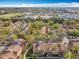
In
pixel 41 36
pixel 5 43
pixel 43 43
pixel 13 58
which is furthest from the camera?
pixel 41 36

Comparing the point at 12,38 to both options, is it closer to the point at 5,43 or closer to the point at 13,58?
the point at 5,43

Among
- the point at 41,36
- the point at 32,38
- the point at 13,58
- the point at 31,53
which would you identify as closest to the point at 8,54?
the point at 13,58

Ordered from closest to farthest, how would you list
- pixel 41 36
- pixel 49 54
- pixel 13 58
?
pixel 13 58
pixel 49 54
pixel 41 36

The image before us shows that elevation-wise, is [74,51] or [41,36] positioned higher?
[41,36]

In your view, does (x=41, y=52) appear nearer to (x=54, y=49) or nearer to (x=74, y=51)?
(x=54, y=49)

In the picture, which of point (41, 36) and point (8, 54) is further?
point (41, 36)

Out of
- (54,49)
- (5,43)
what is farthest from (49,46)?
(5,43)

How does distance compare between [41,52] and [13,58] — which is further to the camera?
[41,52]

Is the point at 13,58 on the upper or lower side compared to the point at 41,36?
lower

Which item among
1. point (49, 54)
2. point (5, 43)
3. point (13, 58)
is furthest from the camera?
point (5, 43)
